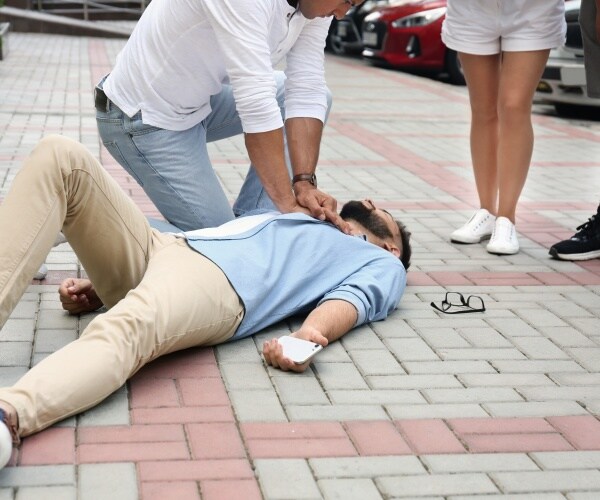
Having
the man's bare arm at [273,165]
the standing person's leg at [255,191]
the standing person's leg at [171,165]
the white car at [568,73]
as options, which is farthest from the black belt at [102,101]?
the white car at [568,73]

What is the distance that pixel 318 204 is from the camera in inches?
162

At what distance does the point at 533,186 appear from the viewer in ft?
24.3

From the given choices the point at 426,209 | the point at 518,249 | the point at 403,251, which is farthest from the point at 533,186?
the point at 403,251

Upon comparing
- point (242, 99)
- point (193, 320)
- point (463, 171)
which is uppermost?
point (242, 99)

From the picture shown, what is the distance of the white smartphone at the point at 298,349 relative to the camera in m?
3.46

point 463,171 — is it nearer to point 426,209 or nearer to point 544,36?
point 426,209

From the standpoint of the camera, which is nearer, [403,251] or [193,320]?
[193,320]

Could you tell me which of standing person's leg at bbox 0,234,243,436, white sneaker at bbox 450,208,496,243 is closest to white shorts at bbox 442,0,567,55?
white sneaker at bbox 450,208,496,243

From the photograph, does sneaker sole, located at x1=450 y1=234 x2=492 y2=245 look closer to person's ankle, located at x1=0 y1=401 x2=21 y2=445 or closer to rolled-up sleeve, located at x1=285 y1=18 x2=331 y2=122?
rolled-up sleeve, located at x1=285 y1=18 x2=331 y2=122

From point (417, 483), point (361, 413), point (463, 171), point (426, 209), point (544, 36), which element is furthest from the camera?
point (463, 171)

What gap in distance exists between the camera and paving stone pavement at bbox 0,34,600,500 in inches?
109

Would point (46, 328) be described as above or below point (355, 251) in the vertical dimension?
below

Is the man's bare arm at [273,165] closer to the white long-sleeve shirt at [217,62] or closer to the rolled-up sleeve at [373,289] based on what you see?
the white long-sleeve shirt at [217,62]

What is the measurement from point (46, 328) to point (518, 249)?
2625 millimetres
